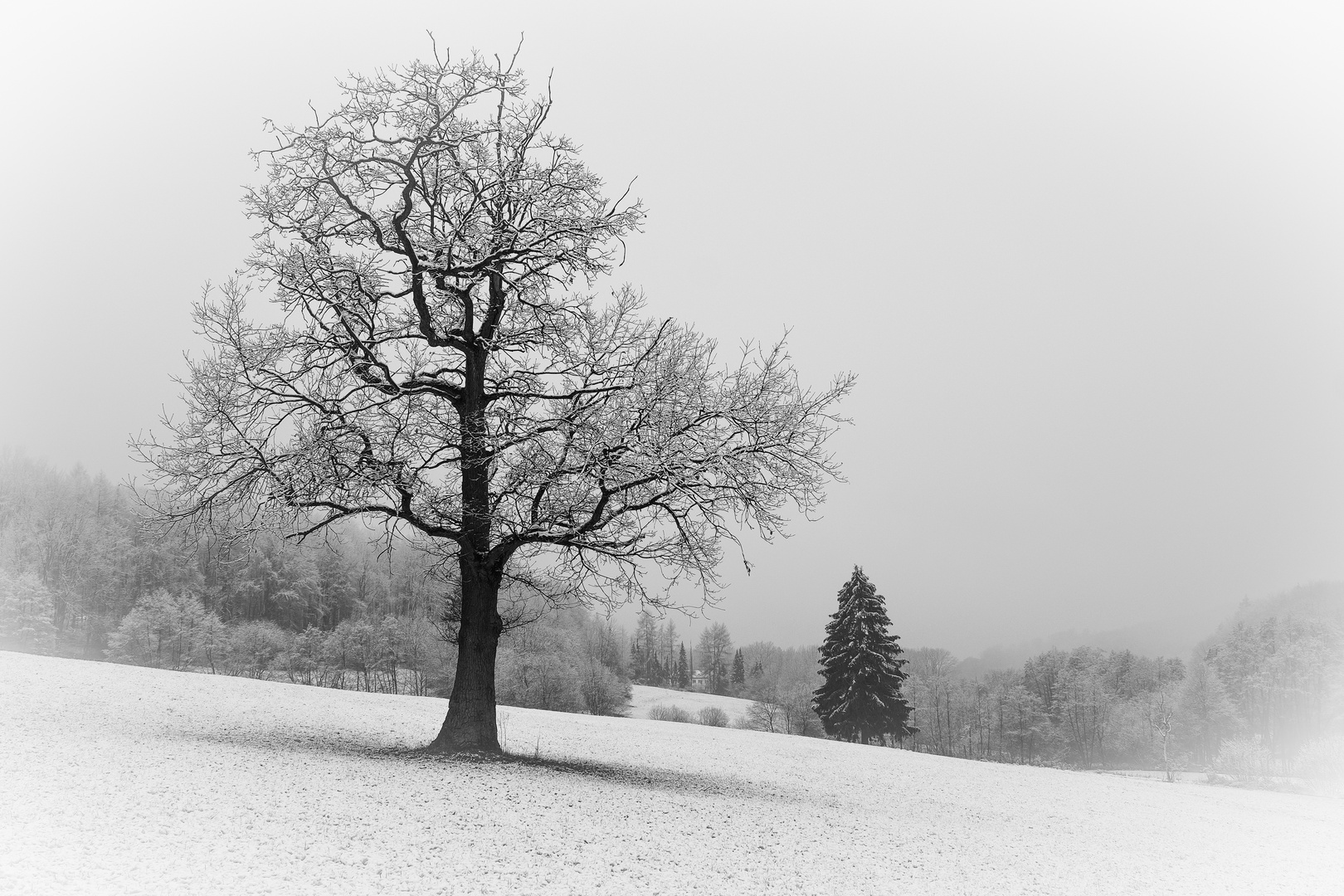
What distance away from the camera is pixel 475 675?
39.6ft

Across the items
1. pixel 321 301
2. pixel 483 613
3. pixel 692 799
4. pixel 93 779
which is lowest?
pixel 692 799

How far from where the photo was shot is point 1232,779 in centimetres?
2792

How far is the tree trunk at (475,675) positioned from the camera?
38.9ft

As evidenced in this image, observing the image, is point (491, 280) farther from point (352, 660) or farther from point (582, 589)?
point (352, 660)

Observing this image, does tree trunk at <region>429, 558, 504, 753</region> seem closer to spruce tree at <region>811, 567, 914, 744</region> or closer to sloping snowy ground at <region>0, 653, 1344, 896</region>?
sloping snowy ground at <region>0, 653, 1344, 896</region>

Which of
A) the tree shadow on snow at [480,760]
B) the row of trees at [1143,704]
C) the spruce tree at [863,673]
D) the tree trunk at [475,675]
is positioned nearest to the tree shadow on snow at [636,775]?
the tree shadow on snow at [480,760]

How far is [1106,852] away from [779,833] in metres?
5.33

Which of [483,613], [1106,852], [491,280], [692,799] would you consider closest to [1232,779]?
[1106,852]

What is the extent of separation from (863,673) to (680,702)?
43.8 meters

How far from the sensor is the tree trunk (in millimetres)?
11859

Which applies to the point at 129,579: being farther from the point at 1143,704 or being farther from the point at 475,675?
the point at 1143,704

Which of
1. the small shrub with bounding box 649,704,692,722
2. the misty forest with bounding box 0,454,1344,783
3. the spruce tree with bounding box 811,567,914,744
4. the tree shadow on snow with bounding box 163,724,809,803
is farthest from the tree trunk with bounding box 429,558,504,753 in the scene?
the small shrub with bounding box 649,704,692,722

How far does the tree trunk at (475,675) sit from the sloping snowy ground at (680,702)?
52.5 m

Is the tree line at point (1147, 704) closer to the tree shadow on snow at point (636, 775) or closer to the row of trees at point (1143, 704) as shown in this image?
the row of trees at point (1143, 704)
